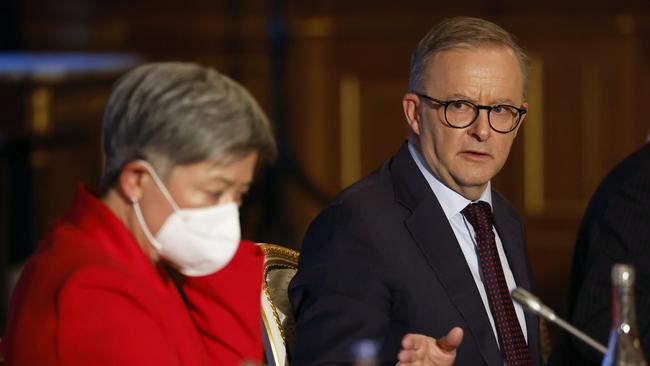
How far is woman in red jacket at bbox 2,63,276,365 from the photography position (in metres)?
1.66

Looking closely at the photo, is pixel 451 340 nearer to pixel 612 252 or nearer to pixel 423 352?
pixel 423 352

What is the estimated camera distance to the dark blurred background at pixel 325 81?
639cm

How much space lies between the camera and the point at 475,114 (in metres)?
Result: 2.43

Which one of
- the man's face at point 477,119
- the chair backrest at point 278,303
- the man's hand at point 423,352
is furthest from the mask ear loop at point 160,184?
the man's face at point 477,119

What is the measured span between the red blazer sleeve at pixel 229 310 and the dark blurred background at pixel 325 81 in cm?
429

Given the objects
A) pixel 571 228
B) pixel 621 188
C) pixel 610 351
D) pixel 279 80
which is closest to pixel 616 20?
pixel 571 228

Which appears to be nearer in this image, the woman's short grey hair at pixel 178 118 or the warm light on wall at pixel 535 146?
the woman's short grey hair at pixel 178 118

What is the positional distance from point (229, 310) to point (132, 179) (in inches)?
12.3

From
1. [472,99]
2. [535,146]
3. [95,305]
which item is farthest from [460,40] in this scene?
[535,146]

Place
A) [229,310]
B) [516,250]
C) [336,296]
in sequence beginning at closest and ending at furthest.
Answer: [229,310] → [336,296] → [516,250]

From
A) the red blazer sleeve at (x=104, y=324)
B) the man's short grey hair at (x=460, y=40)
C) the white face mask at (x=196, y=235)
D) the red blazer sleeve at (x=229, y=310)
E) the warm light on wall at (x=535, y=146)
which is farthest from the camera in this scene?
the warm light on wall at (x=535, y=146)

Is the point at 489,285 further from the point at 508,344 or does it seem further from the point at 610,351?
the point at 610,351

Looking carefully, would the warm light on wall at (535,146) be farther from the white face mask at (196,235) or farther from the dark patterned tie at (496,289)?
the white face mask at (196,235)

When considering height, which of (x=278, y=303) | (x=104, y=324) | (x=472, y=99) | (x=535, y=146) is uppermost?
(x=472, y=99)
